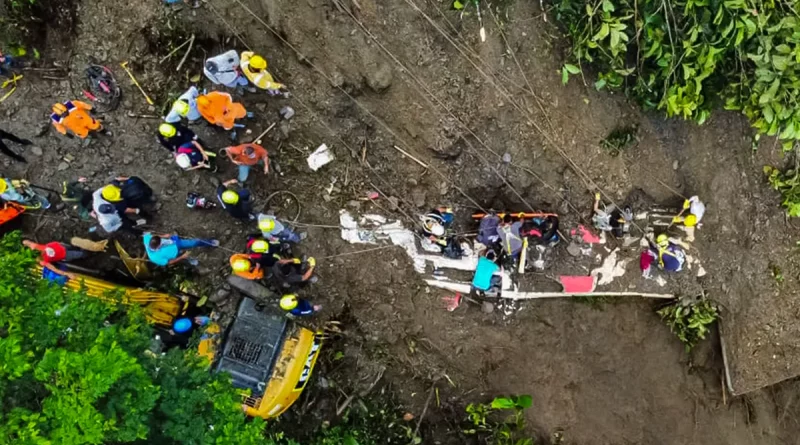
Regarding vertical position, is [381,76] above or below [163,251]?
above

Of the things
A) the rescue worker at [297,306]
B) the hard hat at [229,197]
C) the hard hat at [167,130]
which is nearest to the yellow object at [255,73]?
the hard hat at [167,130]

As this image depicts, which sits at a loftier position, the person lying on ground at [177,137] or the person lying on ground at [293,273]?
the person lying on ground at [177,137]

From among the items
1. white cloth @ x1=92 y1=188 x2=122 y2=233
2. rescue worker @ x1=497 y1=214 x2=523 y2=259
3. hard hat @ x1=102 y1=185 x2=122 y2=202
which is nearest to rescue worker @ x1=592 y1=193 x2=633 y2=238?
rescue worker @ x1=497 y1=214 x2=523 y2=259

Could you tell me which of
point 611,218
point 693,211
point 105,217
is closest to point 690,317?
point 693,211

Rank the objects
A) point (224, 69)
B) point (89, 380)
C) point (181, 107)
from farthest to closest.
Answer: point (224, 69)
point (181, 107)
point (89, 380)

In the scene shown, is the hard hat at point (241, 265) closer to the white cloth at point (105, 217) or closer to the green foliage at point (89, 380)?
the green foliage at point (89, 380)

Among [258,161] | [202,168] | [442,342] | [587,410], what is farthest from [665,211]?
[202,168]

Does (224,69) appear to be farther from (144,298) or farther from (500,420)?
(500,420)
